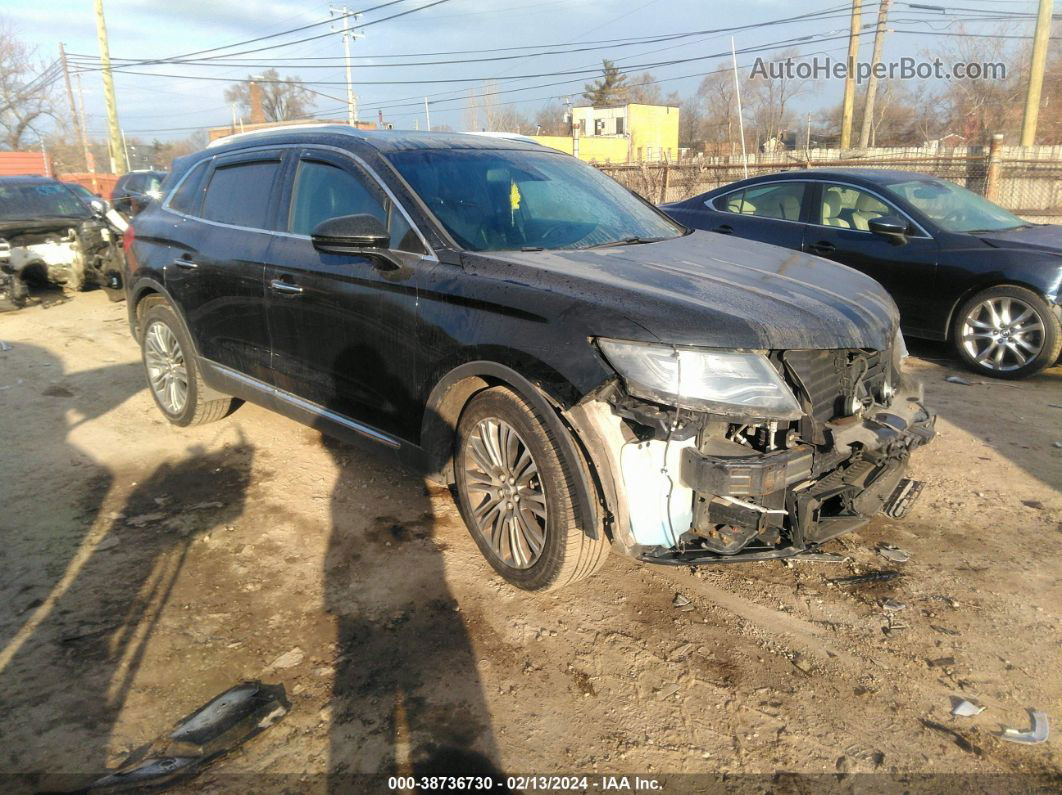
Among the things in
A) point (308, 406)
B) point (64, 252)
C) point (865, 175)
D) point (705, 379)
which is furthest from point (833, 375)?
point (64, 252)

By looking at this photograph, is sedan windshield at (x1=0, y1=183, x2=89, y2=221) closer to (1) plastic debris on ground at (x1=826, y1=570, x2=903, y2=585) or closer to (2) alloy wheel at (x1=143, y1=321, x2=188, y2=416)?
(2) alloy wheel at (x1=143, y1=321, x2=188, y2=416)

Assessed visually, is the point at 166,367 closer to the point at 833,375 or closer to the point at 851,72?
the point at 833,375

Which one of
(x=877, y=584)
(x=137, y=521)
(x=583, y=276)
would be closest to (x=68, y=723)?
(x=137, y=521)

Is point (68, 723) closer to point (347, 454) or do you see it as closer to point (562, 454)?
point (562, 454)

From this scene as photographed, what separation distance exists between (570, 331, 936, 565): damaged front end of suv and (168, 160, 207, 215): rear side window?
350 centimetres

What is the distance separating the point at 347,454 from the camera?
4.86 meters

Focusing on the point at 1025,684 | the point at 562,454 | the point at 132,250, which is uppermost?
the point at 132,250

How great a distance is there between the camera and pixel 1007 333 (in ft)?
20.5

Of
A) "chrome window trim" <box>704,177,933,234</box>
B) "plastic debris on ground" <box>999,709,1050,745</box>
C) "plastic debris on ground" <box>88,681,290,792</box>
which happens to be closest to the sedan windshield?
"chrome window trim" <box>704,177,933,234</box>

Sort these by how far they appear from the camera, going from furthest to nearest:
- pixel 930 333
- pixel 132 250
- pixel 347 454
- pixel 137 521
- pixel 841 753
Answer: pixel 930 333 < pixel 132 250 < pixel 347 454 < pixel 137 521 < pixel 841 753

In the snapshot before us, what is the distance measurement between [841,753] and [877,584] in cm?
113

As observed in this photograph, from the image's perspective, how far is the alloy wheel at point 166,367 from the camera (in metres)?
5.20

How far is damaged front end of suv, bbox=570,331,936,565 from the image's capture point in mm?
2615

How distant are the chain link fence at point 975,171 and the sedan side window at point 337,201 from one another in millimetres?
10390
